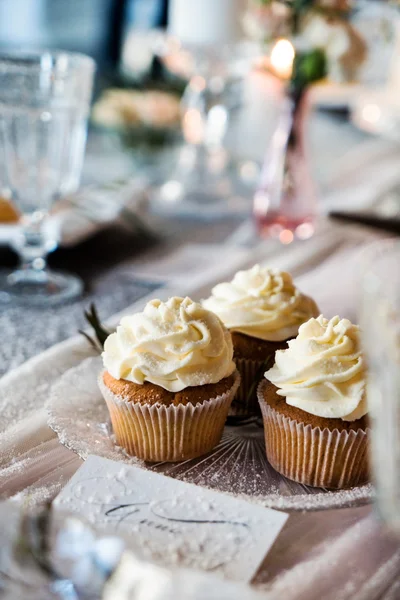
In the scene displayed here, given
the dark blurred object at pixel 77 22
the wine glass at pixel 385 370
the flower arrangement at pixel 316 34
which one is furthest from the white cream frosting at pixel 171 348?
the dark blurred object at pixel 77 22

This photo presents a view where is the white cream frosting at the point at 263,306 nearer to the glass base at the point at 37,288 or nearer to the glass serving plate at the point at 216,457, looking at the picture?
the glass serving plate at the point at 216,457

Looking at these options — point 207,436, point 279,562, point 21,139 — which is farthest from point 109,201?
point 279,562

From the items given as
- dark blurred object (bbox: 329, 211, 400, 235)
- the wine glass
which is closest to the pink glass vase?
dark blurred object (bbox: 329, 211, 400, 235)

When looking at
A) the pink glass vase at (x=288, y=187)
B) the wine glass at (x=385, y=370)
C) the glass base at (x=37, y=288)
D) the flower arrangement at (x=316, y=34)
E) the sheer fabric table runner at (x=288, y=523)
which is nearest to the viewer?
the wine glass at (x=385, y=370)

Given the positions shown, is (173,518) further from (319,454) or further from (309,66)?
(309,66)

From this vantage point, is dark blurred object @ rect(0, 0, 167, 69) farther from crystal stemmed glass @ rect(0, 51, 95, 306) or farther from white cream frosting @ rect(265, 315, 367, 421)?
white cream frosting @ rect(265, 315, 367, 421)

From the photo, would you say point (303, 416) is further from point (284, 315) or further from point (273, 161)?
point (273, 161)

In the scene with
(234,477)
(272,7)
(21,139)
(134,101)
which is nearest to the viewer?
(234,477)
